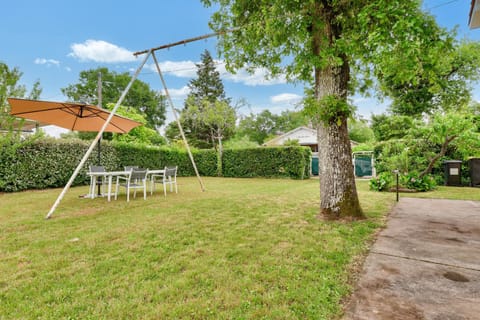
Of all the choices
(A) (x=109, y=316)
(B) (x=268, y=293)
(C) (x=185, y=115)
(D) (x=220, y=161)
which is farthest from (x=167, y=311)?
(C) (x=185, y=115)

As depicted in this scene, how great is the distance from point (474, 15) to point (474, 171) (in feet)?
23.0

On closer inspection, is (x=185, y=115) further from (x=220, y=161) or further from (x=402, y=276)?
(x=402, y=276)

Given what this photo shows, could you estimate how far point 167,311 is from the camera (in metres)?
1.58

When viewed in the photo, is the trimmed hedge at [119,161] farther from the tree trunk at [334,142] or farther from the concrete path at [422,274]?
the concrete path at [422,274]

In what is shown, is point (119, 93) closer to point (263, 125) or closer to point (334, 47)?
point (263, 125)

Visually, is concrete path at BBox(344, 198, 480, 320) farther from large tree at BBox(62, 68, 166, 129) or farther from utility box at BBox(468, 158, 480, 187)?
large tree at BBox(62, 68, 166, 129)

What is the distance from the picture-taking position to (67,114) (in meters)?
6.21

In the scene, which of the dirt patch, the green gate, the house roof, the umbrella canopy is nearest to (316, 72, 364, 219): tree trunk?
the dirt patch

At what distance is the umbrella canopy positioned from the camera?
5110 millimetres

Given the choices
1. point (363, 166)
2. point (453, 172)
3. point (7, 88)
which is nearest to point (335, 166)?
point (453, 172)

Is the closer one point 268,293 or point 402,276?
point 268,293

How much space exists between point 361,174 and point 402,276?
514 inches

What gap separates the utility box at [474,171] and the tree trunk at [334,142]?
7450 millimetres

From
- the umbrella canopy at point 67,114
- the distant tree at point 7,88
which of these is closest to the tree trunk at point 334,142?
the umbrella canopy at point 67,114
